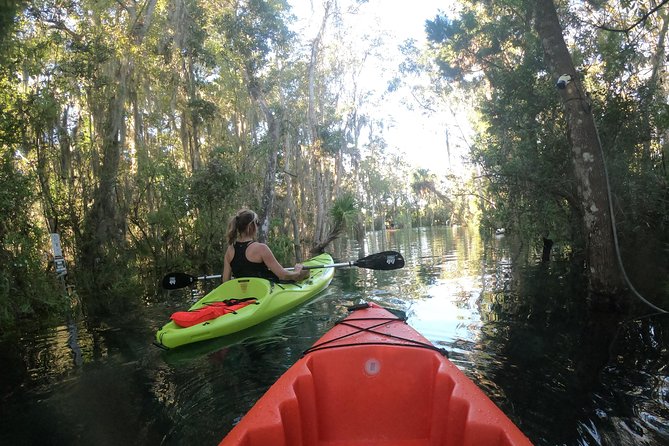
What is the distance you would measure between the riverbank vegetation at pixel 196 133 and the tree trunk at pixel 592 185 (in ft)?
0.09

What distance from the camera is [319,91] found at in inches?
997

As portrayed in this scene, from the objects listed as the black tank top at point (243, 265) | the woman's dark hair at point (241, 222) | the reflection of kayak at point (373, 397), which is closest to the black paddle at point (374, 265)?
the black tank top at point (243, 265)

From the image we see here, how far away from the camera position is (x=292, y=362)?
4680 millimetres

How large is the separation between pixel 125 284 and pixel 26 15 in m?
6.18

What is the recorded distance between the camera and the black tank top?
18.7ft

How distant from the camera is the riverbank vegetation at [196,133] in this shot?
23.3ft

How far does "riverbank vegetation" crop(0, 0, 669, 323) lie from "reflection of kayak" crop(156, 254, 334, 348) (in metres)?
3.25

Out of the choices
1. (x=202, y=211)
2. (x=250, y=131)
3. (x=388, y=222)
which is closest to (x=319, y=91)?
(x=250, y=131)

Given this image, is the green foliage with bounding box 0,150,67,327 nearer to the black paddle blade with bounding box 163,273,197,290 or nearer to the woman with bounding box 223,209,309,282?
the black paddle blade with bounding box 163,273,197,290

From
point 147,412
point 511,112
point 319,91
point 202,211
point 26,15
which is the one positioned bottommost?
point 147,412

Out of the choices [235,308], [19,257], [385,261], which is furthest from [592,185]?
[19,257]

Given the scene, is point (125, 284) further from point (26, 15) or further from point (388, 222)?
point (388, 222)

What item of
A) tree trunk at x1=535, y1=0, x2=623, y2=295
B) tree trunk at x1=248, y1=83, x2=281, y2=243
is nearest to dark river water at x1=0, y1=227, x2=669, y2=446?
tree trunk at x1=535, y1=0, x2=623, y2=295

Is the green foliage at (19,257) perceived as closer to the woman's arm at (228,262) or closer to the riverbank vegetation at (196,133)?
the riverbank vegetation at (196,133)
